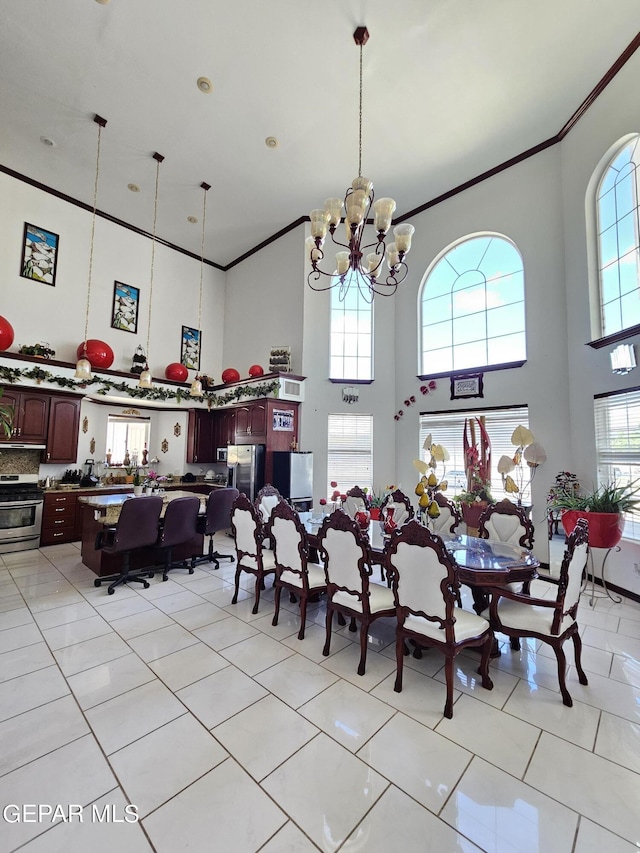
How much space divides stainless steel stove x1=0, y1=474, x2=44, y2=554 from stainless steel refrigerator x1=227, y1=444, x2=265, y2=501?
293 cm

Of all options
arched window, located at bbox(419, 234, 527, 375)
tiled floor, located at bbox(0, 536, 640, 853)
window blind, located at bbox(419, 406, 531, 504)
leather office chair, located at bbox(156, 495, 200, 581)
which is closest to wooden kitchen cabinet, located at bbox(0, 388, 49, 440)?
leather office chair, located at bbox(156, 495, 200, 581)

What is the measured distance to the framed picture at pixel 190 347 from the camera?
787 cm

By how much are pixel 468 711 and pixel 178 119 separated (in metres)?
6.97

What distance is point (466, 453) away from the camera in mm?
5473

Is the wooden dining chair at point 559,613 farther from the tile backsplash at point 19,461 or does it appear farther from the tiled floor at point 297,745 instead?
the tile backsplash at point 19,461

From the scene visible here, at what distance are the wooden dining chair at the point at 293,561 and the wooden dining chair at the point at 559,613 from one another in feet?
4.47

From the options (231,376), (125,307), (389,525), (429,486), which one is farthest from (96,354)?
(429,486)

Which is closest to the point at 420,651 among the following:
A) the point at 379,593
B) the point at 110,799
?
the point at 379,593

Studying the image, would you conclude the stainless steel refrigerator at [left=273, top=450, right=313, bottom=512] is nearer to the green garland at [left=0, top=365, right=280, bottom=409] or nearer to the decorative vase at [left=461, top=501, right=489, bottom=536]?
the green garland at [left=0, top=365, right=280, bottom=409]

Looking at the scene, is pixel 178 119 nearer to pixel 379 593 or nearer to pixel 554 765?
pixel 379 593

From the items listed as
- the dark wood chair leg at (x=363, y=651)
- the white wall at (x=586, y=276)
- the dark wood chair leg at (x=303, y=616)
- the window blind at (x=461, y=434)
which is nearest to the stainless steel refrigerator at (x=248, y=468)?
the window blind at (x=461, y=434)

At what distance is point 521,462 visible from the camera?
5074 mm

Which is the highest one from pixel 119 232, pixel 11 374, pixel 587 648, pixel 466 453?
pixel 119 232

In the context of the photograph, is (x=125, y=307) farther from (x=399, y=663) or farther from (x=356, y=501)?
(x=399, y=663)
